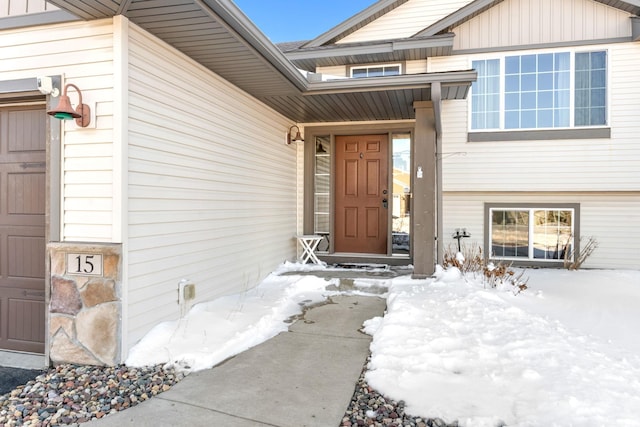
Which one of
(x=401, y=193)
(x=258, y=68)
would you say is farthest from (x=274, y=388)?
(x=401, y=193)

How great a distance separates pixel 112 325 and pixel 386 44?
19.5ft

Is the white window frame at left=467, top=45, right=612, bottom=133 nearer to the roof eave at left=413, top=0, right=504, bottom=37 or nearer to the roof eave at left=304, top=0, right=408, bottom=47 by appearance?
the roof eave at left=413, top=0, right=504, bottom=37

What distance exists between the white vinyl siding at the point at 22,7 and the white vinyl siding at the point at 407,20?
5360 mm

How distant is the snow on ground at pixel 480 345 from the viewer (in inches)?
83.7

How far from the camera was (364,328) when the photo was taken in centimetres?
354

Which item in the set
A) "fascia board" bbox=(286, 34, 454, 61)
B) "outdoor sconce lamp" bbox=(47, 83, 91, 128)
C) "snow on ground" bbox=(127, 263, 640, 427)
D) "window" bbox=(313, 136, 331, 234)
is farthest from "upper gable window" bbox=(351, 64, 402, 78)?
"outdoor sconce lamp" bbox=(47, 83, 91, 128)

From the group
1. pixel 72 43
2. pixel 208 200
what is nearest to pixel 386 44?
pixel 208 200

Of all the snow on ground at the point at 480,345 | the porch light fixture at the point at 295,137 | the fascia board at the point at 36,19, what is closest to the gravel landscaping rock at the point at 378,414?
the snow on ground at the point at 480,345

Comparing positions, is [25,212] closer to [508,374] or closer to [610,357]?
[508,374]

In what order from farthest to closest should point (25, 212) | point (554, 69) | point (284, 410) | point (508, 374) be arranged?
point (554, 69) < point (25, 212) < point (508, 374) < point (284, 410)

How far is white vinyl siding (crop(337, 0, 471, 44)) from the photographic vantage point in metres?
7.17

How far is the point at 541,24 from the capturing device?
6.37 metres

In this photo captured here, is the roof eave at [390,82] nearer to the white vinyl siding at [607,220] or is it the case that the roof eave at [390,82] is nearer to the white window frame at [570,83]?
the white window frame at [570,83]

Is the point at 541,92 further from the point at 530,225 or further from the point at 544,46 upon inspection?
the point at 530,225
